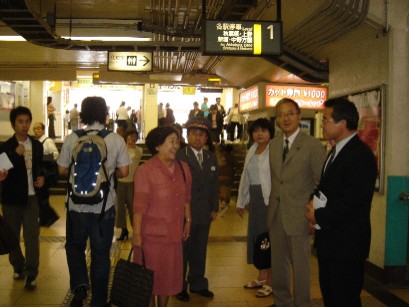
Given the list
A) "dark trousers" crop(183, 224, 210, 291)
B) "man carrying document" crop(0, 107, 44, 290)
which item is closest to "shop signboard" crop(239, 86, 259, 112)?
"dark trousers" crop(183, 224, 210, 291)

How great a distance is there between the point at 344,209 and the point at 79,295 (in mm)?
2400

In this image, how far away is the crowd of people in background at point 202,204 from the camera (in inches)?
120

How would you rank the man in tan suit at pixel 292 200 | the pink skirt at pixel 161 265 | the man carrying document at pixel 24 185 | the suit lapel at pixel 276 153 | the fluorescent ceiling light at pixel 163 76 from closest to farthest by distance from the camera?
1. the pink skirt at pixel 161 265
2. the man in tan suit at pixel 292 200
3. the suit lapel at pixel 276 153
4. the man carrying document at pixel 24 185
5. the fluorescent ceiling light at pixel 163 76

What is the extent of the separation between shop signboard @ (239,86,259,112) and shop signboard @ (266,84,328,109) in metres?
0.49

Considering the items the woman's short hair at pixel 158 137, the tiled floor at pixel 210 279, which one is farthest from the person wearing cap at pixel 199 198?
the woman's short hair at pixel 158 137

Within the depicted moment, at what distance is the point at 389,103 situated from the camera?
17.6ft

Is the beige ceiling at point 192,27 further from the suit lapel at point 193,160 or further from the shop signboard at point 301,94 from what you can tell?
the suit lapel at point 193,160

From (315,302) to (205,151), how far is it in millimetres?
1817

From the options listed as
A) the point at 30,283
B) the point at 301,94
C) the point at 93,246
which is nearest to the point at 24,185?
the point at 30,283

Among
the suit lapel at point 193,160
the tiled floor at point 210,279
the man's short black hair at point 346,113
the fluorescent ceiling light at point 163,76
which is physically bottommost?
the tiled floor at point 210,279

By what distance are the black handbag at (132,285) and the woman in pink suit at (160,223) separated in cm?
21

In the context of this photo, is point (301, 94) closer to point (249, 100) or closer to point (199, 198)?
point (249, 100)

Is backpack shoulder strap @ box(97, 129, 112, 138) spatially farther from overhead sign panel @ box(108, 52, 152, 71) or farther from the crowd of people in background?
overhead sign panel @ box(108, 52, 152, 71)

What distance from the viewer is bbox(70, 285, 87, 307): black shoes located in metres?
4.14
